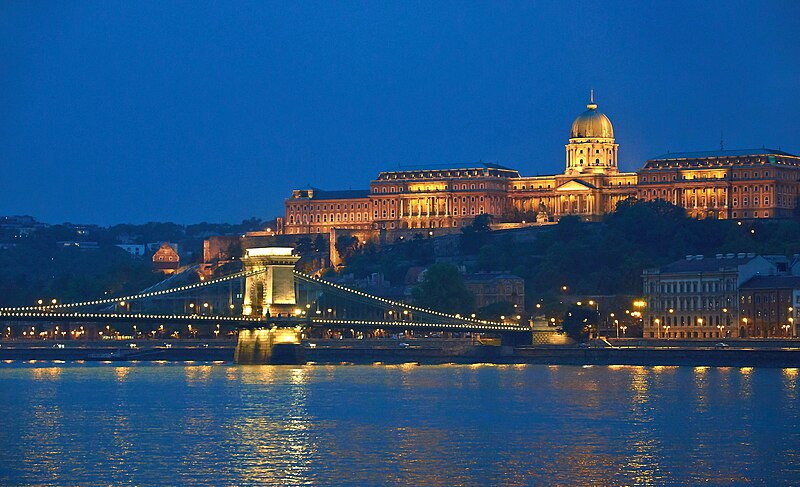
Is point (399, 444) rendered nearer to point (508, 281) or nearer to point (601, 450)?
point (601, 450)

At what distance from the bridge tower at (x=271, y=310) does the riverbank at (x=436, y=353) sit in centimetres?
487

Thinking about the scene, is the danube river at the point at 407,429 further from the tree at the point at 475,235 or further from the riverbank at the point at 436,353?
the tree at the point at 475,235

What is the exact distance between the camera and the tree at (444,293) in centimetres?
10719

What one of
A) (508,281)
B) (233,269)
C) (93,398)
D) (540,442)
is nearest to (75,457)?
(540,442)

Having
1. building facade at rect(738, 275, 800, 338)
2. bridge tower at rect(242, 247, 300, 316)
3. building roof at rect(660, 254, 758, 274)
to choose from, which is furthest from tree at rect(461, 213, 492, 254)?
bridge tower at rect(242, 247, 300, 316)

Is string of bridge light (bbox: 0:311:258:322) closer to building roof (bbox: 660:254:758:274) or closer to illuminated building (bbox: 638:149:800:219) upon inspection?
building roof (bbox: 660:254:758:274)

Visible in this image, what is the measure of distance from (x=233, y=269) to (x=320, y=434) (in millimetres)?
92539

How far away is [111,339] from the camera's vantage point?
102938 millimetres

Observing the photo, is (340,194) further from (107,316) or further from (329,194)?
(107,316)

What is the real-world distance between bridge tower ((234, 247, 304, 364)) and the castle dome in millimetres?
75420

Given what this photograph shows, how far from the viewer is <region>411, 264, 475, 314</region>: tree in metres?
107

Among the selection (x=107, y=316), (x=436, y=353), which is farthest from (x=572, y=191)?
(x=107, y=316)

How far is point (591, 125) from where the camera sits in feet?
515

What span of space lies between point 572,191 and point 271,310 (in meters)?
69.9
